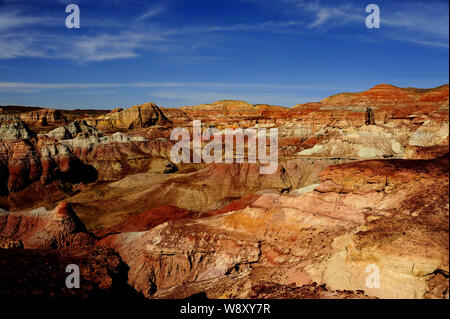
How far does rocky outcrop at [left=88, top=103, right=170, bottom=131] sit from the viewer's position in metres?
117

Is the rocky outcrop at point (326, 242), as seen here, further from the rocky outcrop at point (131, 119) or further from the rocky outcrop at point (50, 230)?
the rocky outcrop at point (131, 119)

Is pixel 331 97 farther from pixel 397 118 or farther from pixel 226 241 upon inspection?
pixel 226 241

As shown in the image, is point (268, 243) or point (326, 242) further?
point (268, 243)

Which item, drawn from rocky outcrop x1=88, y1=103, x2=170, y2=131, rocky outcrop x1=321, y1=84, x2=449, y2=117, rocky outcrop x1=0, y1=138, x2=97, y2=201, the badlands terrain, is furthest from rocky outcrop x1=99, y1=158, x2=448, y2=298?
rocky outcrop x1=88, y1=103, x2=170, y2=131

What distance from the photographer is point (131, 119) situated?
391 feet

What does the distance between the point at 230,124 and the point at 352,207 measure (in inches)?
3709

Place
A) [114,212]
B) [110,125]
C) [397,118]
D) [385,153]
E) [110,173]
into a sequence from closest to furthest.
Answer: [114,212] < [385,153] < [110,173] < [397,118] < [110,125]

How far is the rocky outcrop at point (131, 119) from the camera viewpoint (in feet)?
385

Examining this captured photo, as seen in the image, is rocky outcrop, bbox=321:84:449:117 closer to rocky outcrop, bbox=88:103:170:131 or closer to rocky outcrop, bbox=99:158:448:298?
rocky outcrop, bbox=88:103:170:131

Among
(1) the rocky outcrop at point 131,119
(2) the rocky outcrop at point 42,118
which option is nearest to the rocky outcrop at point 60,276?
(1) the rocky outcrop at point 131,119

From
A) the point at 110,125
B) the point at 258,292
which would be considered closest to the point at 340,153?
the point at 258,292

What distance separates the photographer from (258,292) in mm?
15680

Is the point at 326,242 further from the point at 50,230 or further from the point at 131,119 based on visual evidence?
the point at 131,119

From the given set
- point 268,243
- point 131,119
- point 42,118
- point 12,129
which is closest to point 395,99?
point 131,119
